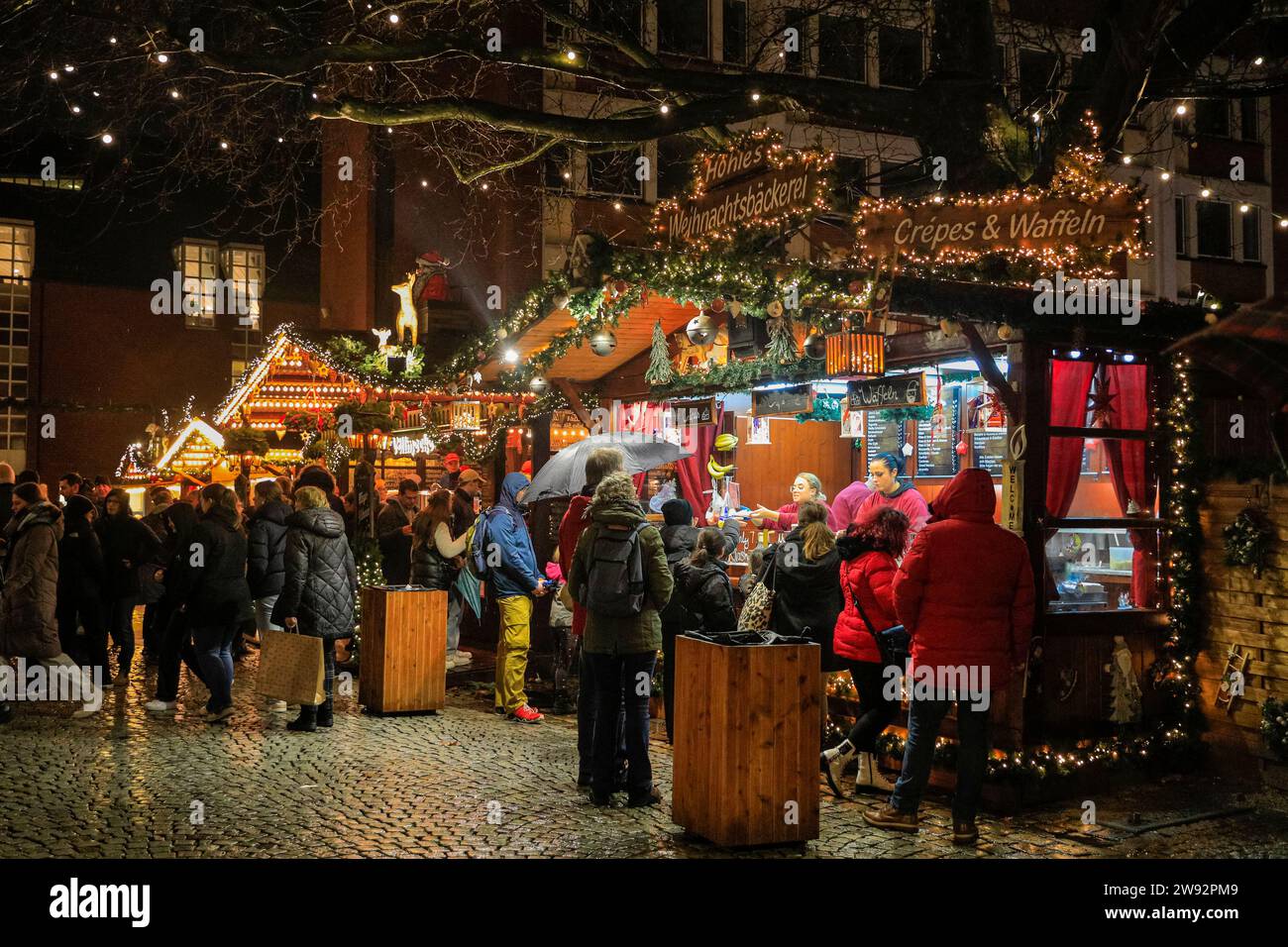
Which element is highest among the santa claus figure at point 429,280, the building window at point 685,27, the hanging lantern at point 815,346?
the building window at point 685,27

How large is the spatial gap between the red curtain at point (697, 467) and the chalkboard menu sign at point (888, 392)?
3.74 metres

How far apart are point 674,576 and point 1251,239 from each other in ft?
83.2

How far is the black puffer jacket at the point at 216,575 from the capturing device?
9609mm

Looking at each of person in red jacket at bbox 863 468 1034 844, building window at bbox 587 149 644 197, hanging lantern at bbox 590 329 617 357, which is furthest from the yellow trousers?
building window at bbox 587 149 644 197

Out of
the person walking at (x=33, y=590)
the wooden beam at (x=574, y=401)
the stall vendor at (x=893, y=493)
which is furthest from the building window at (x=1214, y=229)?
the person walking at (x=33, y=590)

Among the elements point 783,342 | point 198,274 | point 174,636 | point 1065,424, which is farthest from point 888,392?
point 198,274

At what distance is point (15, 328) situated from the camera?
→ 29.8m

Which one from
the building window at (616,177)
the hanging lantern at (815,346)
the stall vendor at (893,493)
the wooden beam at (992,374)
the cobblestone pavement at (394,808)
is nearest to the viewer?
the cobblestone pavement at (394,808)

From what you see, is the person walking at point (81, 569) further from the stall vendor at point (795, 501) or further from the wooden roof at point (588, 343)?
the stall vendor at point (795, 501)

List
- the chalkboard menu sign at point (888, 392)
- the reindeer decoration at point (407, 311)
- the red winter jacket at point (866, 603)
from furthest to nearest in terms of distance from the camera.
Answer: the reindeer decoration at point (407, 311) < the chalkboard menu sign at point (888, 392) < the red winter jacket at point (866, 603)

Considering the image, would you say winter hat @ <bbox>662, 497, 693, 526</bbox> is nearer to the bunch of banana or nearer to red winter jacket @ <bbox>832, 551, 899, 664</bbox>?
red winter jacket @ <bbox>832, 551, 899, 664</bbox>

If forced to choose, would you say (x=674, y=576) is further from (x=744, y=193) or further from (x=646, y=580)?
(x=744, y=193)

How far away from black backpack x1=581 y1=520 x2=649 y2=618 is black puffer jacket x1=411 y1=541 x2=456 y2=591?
169 inches

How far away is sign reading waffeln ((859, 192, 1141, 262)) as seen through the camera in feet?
25.8
